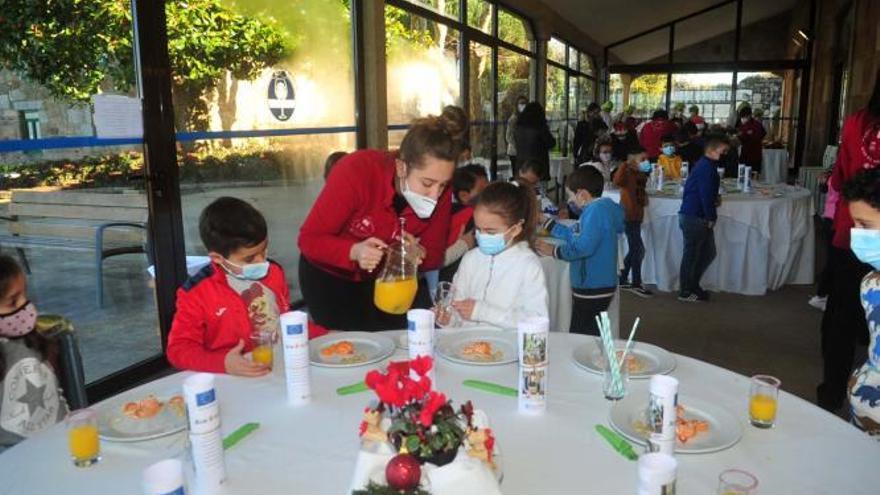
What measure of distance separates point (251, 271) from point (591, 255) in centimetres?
197

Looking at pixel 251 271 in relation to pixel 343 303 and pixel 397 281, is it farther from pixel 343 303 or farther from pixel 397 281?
pixel 343 303

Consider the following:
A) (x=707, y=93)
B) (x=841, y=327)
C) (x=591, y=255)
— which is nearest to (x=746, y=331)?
(x=841, y=327)

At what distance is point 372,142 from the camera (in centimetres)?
554

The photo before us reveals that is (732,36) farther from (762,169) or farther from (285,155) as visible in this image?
(285,155)

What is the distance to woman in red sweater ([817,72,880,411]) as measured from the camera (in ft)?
9.32

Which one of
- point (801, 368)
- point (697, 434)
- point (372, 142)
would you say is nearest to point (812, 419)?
point (697, 434)

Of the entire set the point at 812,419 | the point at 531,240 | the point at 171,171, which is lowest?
the point at 812,419

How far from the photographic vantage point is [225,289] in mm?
1840

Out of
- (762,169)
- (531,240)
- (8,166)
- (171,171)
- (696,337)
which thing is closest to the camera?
(531,240)

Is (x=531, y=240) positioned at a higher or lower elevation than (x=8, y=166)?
lower

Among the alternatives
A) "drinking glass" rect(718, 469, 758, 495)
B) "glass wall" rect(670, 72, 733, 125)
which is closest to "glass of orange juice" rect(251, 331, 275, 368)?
"drinking glass" rect(718, 469, 758, 495)

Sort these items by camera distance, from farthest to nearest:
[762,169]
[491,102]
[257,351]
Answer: [762,169] → [491,102] → [257,351]

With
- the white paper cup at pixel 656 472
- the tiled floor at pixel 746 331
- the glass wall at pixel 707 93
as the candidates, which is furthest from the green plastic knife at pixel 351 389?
the glass wall at pixel 707 93

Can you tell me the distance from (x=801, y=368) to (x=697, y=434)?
288 centimetres
